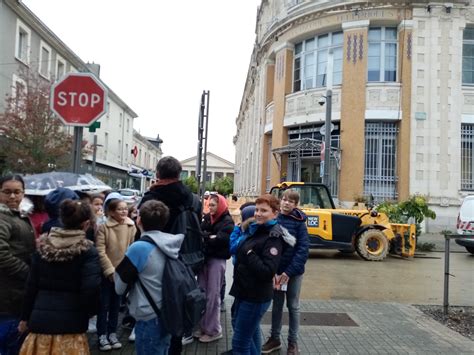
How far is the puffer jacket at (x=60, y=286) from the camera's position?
2.99 m

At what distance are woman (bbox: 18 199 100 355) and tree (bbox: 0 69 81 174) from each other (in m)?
15.1

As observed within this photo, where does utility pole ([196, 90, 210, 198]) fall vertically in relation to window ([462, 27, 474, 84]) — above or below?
below

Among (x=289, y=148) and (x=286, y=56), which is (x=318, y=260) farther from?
(x=286, y=56)

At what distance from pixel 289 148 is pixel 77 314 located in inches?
745

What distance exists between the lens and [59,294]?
9.91 feet

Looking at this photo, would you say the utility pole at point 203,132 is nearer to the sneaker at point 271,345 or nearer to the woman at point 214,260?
the woman at point 214,260

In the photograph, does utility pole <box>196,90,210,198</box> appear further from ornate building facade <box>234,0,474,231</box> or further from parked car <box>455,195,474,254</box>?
ornate building facade <box>234,0,474,231</box>

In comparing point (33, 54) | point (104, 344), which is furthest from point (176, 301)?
point (33, 54)

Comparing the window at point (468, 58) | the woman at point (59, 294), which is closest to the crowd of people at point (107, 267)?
the woman at point (59, 294)

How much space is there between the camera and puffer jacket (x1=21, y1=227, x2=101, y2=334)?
2994mm

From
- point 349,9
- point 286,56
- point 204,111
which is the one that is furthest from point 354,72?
point 204,111

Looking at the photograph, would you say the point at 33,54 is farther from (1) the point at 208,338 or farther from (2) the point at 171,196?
(2) the point at 171,196

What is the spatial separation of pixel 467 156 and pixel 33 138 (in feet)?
62.3

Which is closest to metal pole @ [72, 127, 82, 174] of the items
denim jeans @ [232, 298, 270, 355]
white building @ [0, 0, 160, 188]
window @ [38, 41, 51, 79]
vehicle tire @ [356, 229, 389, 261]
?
denim jeans @ [232, 298, 270, 355]
